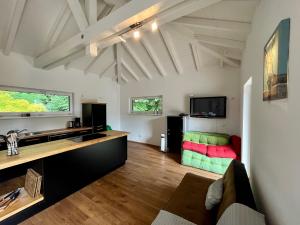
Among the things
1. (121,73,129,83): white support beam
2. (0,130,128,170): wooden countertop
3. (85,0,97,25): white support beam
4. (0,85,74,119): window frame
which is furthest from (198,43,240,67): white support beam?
(0,85,74,119): window frame

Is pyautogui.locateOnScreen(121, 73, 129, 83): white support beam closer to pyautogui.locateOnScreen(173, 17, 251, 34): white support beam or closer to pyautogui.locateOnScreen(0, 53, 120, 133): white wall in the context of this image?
pyautogui.locateOnScreen(0, 53, 120, 133): white wall

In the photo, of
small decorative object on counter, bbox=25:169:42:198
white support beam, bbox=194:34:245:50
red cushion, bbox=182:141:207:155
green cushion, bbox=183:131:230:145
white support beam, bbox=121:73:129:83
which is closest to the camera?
small decorative object on counter, bbox=25:169:42:198

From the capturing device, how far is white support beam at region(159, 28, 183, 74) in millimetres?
3466

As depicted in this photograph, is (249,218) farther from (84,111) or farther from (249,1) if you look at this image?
(84,111)

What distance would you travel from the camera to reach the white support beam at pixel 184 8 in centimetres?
175

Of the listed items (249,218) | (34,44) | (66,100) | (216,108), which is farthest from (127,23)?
(66,100)

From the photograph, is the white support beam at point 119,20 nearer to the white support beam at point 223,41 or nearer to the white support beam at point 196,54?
the white support beam at point 223,41

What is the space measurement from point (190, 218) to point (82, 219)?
1471 millimetres

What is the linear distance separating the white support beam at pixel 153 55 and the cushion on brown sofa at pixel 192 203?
134 inches

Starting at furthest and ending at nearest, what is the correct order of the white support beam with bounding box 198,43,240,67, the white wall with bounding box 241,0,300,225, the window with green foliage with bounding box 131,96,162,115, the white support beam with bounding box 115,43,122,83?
the window with green foliage with bounding box 131,96,162,115 → the white support beam with bounding box 115,43,122,83 → the white support beam with bounding box 198,43,240,67 → the white wall with bounding box 241,0,300,225

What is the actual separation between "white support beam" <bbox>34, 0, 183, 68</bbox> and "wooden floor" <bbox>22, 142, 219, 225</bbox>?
103 inches

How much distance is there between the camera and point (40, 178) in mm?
1957

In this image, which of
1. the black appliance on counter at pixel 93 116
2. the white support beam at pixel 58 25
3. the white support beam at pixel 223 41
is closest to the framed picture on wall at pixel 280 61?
the white support beam at pixel 223 41

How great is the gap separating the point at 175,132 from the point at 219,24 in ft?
10.5
